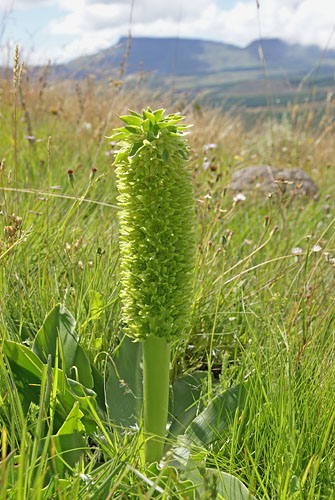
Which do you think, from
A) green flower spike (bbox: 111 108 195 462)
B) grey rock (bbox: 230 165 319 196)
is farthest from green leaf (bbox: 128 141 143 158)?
grey rock (bbox: 230 165 319 196)

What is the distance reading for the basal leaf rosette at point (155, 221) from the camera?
4.40ft

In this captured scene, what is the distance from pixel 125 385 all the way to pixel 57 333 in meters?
0.32

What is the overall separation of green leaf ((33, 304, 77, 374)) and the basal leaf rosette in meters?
0.38

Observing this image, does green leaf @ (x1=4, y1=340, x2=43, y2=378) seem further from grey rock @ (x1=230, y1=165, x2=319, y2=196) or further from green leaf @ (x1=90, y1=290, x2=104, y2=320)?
grey rock @ (x1=230, y1=165, x2=319, y2=196)

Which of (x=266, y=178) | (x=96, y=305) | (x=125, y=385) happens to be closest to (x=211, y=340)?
(x=125, y=385)

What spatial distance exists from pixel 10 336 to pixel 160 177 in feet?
3.47

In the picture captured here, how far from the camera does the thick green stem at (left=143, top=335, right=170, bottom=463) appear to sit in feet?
5.11

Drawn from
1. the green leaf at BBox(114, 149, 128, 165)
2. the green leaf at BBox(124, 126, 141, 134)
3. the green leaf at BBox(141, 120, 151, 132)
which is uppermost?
the green leaf at BBox(141, 120, 151, 132)

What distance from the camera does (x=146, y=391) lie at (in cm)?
161

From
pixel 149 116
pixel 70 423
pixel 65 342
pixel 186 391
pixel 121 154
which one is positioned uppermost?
pixel 149 116

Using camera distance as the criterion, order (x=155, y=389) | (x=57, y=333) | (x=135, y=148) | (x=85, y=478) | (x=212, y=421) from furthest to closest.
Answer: (x=57, y=333) < (x=212, y=421) < (x=155, y=389) < (x=135, y=148) < (x=85, y=478)

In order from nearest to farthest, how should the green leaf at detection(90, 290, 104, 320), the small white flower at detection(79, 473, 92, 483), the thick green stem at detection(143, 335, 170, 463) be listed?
the small white flower at detection(79, 473, 92, 483)
the thick green stem at detection(143, 335, 170, 463)
the green leaf at detection(90, 290, 104, 320)

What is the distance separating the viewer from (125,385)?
70.8 inches

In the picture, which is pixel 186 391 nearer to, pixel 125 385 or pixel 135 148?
pixel 125 385
